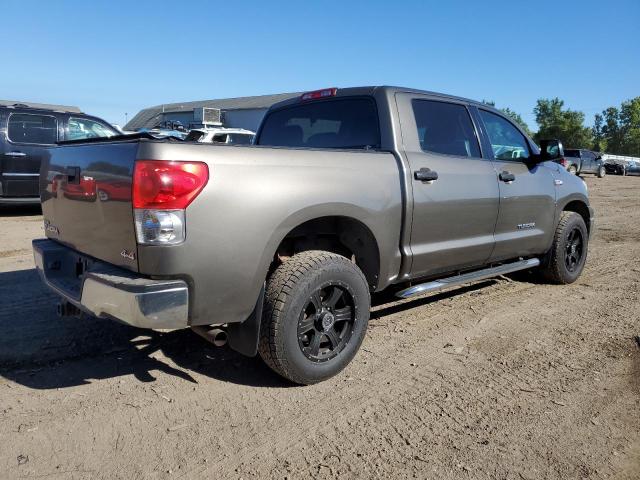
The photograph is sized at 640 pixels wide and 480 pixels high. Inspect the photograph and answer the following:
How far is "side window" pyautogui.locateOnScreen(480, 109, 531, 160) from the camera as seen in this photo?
183 inches

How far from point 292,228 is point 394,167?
3.19 feet

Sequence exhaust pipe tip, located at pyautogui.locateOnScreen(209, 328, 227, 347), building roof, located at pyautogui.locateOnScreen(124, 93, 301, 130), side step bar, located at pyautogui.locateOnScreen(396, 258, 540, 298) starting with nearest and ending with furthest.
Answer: exhaust pipe tip, located at pyautogui.locateOnScreen(209, 328, 227, 347)
side step bar, located at pyautogui.locateOnScreen(396, 258, 540, 298)
building roof, located at pyautogui.locateOnScreen(124, 93, 301, 130)

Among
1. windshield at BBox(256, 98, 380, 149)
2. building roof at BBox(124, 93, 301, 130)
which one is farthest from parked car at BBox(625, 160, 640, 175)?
windshield at BBox(256, 98, 380, 149)

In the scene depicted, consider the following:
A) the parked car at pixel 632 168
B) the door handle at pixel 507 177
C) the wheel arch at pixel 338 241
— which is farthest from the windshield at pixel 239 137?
the parked car at pixel 632 168

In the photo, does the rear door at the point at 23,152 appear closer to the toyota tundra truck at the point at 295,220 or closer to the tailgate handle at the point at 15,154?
the tailgate handle at the point at 15,154

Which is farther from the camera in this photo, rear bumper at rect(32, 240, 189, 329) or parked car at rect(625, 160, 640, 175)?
parked car at rect(625, 160, 640, 175)

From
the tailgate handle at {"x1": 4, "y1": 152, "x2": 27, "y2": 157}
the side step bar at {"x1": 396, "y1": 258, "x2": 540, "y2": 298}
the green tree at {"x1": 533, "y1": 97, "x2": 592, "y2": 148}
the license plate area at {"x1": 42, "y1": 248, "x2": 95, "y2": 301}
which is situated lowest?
the side step bar at {"x1": 396, "y1": 258, "x2": 540, "y2": 298}

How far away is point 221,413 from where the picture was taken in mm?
2818

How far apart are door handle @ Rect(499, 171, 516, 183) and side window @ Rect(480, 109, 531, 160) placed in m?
0.20

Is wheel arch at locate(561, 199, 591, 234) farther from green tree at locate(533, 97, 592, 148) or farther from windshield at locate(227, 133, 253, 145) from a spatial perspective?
green tree at locate(533, 97, 592, 148)

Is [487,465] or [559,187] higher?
[559,187]

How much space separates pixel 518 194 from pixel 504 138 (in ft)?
1.92

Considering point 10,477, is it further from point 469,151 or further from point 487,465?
point 469,151

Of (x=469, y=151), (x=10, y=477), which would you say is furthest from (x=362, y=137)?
(x=10, y=477)
